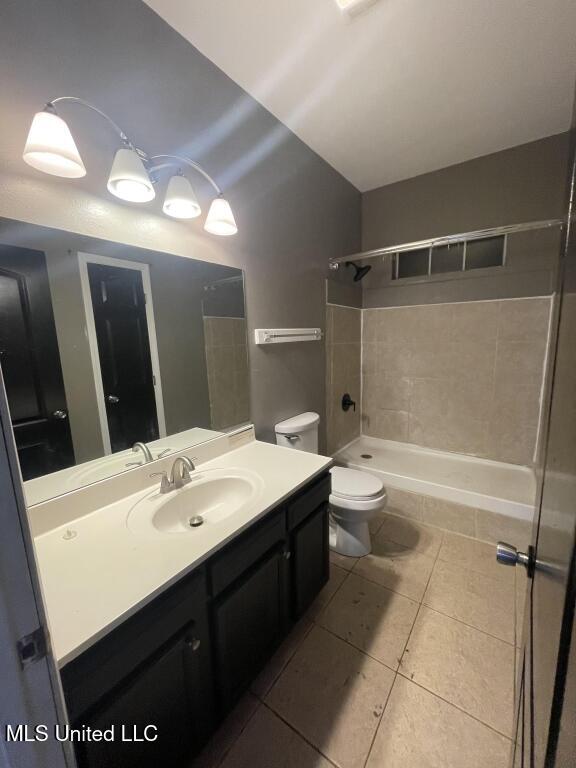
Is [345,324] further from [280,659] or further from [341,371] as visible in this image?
[280,659]

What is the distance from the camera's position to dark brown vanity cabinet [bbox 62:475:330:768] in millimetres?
676

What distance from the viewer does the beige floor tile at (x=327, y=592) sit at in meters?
1.54

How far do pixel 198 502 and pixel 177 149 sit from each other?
1.52m

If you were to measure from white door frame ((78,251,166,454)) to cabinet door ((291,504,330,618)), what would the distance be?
30.4 inches

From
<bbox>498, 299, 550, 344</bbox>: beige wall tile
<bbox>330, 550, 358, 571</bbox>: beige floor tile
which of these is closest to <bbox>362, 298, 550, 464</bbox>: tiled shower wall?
<bbox>498, 299, 550, 344</bbox>: beige wall tile

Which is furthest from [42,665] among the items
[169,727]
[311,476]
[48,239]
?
[48,239]

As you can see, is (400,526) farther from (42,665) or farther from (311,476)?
(42,665)

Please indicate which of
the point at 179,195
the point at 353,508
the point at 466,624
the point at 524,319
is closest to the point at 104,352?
the point at 179,195

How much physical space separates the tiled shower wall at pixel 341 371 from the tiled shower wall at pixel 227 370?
91cm

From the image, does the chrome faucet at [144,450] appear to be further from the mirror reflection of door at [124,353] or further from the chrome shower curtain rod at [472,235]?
the chrome shower curtain rod at [472,235]

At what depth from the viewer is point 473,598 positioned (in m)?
1.60

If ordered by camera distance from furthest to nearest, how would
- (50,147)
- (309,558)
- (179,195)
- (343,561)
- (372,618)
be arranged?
(343,561), (372,618), (309,558), (179,195), (50,147)

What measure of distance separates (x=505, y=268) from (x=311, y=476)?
2.22 metres

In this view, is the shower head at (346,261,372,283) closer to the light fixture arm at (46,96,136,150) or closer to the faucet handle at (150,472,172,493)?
the light fixture arm at (46,96,136,150)
